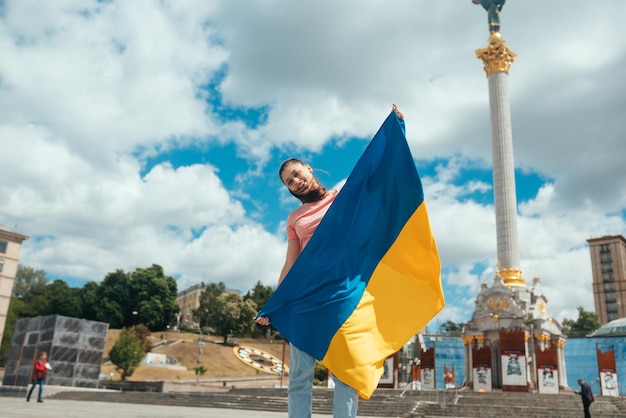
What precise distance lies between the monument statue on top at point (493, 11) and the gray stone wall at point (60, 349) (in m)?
39.2

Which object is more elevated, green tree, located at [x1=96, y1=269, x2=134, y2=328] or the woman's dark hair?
green tree, located at [x1=96, y1=269, x2=134, y2=328]

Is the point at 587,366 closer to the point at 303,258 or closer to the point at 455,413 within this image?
the point at 455,413

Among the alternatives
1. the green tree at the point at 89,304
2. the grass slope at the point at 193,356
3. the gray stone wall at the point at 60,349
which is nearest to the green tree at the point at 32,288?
the green tree at the point at 89,304

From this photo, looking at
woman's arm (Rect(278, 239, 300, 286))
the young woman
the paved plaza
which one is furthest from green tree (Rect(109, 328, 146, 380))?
woman's arm (Rect(278, 239, 300, 286))

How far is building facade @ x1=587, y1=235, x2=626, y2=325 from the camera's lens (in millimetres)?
106500

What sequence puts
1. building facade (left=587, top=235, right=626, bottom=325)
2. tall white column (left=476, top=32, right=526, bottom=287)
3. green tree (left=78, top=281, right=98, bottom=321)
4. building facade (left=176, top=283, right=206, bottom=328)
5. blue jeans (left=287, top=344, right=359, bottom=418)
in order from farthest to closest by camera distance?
building facade (left=176, top=283, right=206, bottom=328), building facade (left=587, top=235, right=626, bottom=325), green tree (left=78, top=281, right=98, bottom=321), tall white column (left=476, top=32, right=526, bottom=287), blue jeans (left=287, top=344, right=359, bottom=418)

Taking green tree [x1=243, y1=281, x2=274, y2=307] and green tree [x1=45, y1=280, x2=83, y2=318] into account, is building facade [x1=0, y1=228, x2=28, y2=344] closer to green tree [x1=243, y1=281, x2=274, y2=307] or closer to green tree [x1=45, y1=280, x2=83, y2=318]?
green tree [x1=45, y1=280, x2=83, y2=318]

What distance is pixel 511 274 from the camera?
39.8 m

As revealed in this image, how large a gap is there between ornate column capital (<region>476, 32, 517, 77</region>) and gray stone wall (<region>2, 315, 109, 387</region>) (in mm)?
35662

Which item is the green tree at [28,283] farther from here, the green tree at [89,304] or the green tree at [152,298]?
the green tree at [152,298]

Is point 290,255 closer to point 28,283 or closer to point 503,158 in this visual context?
point 503,158

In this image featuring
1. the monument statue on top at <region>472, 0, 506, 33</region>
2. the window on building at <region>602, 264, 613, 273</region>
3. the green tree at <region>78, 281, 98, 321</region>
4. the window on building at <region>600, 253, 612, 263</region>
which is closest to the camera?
the monument statue on top at <region>472, 0, 506, 33</region>

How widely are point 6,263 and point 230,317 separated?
31.9 m

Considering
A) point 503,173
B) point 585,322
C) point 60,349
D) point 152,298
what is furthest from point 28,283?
point 585,322
